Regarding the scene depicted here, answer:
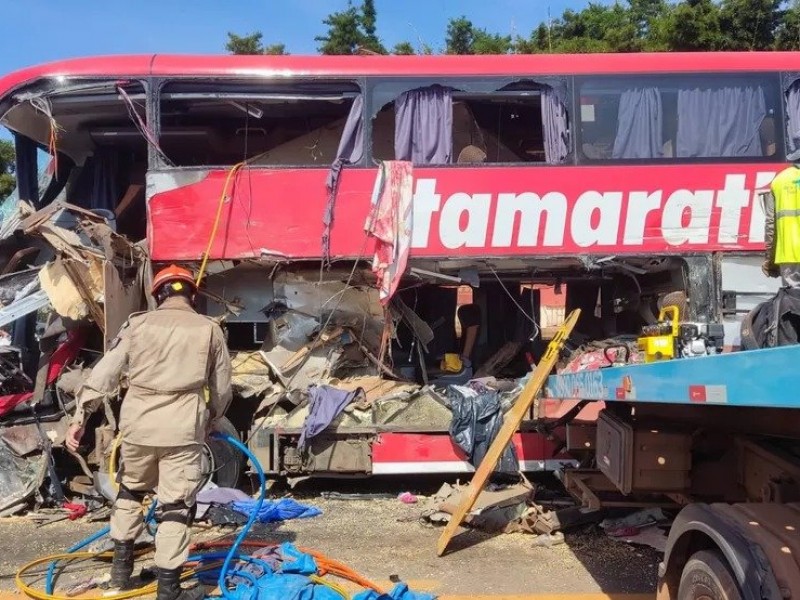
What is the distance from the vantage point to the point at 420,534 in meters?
5.34

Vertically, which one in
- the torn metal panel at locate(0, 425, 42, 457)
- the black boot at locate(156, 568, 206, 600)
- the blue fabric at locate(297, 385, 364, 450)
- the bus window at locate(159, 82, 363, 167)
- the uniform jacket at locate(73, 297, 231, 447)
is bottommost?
the black boot at locate(156, 568, 206, 600)

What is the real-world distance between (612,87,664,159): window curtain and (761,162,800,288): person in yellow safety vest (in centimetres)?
228

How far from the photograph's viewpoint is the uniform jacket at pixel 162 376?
154 inches

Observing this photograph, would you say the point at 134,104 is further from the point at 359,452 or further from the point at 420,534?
the point at 420,534

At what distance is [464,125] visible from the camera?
284 inches

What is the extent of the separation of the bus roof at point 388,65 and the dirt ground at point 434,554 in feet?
13.0

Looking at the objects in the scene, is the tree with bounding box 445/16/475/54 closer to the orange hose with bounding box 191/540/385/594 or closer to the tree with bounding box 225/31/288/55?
the tree with bounding box 225/31/288/55

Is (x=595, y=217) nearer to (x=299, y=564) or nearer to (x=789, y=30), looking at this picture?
(x=299, y=564)

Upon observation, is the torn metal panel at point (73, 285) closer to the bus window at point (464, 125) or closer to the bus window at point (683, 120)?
the bus window at point (464, 125)

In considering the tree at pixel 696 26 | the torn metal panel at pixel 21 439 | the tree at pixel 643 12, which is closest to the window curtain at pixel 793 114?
the torn metal panel at pixel 21 439

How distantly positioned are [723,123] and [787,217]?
2665 mm

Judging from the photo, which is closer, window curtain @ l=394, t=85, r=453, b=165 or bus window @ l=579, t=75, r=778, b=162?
bus window @ l=579, t=75, r=778, b=162

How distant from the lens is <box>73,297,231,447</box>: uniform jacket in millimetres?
3922

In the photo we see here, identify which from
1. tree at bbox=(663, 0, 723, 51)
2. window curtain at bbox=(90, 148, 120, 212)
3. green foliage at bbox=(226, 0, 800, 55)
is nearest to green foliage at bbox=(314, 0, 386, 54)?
green foliage at bbox=(226, 0, 800, 55)
